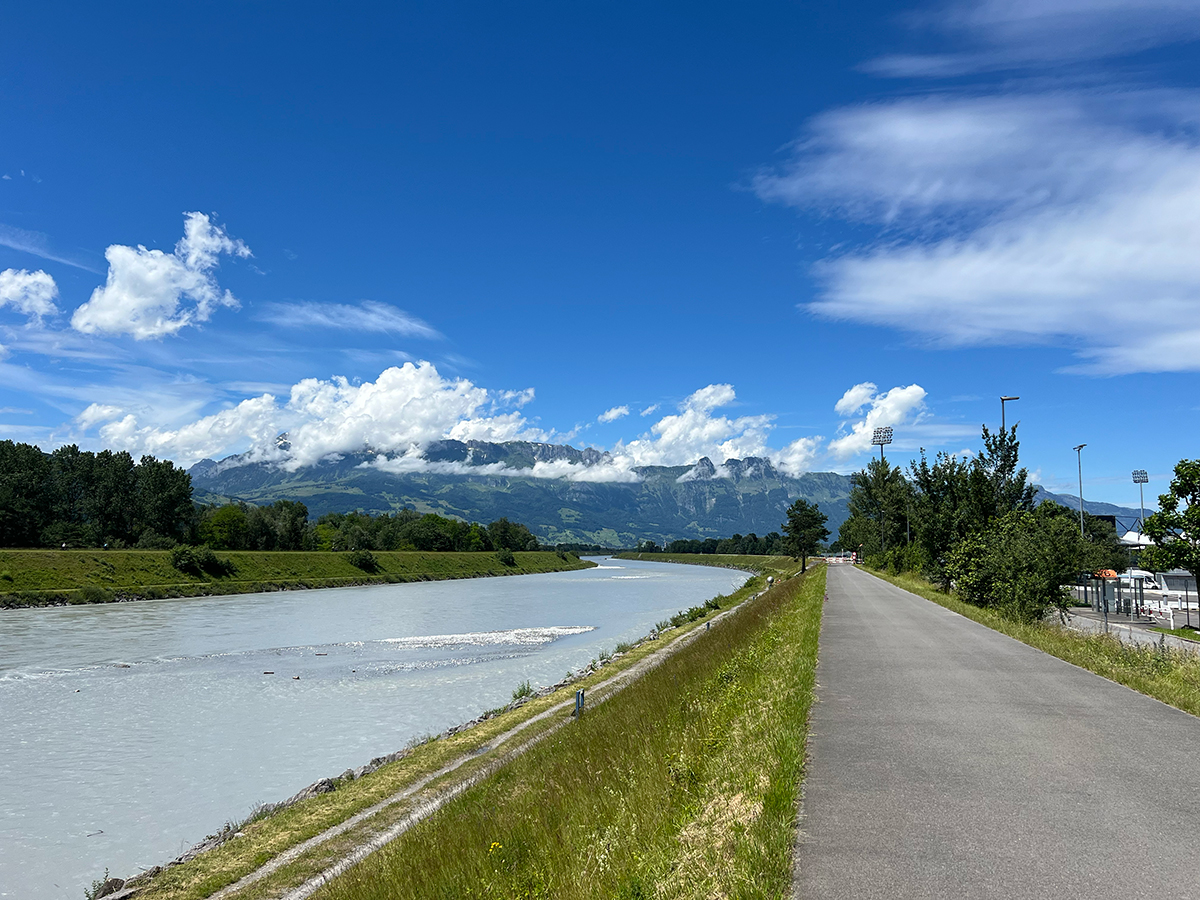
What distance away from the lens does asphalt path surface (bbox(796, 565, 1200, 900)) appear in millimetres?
6059

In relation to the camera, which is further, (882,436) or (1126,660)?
(882,436)

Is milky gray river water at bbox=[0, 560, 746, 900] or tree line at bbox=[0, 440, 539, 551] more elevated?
tree line at bbox=[0, 440, 539, 551]

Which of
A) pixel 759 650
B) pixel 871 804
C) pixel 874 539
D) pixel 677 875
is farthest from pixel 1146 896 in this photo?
pixel 874 539

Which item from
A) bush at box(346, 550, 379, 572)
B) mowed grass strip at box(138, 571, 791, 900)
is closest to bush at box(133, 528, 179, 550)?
bush at box(346, 550, 379, 572)

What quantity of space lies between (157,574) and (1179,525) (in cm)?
9125

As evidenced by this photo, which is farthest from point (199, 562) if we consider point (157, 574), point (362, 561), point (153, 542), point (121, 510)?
point (121, 510)

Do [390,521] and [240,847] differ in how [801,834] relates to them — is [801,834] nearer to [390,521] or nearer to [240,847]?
[240,847]

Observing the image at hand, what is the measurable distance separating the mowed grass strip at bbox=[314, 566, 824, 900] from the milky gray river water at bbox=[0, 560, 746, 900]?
6.16 m

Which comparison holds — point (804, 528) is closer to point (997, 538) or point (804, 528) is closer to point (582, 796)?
point (997, 538)

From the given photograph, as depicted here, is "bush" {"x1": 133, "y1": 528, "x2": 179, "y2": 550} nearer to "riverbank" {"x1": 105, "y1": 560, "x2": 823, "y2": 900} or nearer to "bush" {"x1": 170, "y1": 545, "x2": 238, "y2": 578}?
"bush" {"x1": 170, "y1": 545, "x2": 238, "y2": 578}

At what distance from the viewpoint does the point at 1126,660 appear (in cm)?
1709

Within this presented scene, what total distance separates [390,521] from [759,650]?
16993cm

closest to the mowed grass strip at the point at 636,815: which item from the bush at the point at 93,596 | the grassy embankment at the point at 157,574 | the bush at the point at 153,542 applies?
the bush at the point at 93,596

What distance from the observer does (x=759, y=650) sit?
68.7 feet
